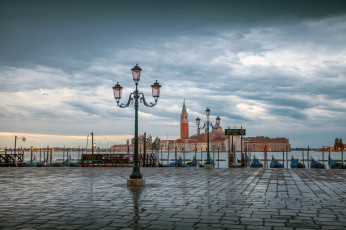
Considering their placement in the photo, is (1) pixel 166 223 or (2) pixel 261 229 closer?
(2) pixel 261 229

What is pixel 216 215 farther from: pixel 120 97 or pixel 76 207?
pixel 120 97

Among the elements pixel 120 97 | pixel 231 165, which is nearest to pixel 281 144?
pixel 231 165

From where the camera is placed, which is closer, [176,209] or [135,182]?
[176,209]

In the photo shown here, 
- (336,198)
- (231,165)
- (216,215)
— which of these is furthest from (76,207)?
(231,165)

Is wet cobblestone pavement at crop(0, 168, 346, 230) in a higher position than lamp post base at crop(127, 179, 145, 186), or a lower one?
higher

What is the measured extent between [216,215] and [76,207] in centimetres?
324

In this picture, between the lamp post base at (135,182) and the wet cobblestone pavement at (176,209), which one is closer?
the wet cobblestone pavement at (176,209)

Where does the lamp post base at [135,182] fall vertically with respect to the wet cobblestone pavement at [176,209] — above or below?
below

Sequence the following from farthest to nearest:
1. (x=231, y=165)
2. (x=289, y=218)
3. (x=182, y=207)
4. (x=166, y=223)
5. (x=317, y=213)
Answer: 1. (x=231, y=165)
2. (x=182, y=207)
3. (x=317, y=213)
4. (x=289, y=218)
5. (x=166, y=223)

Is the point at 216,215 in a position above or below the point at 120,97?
below

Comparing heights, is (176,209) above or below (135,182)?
above

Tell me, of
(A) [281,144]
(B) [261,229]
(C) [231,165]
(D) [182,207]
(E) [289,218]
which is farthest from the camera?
(A) [281,144]

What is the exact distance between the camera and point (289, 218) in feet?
20.6

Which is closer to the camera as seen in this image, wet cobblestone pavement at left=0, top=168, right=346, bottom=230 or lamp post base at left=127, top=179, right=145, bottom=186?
wet cobblestone pavement at left=0, top=168, right=346, bottom=230
